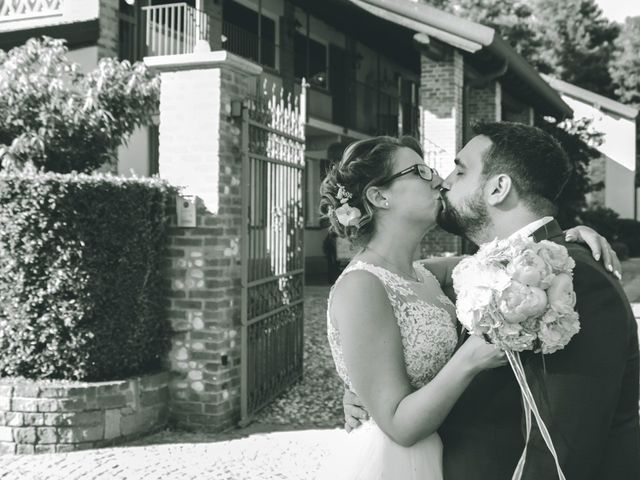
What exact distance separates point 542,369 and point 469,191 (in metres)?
0.57

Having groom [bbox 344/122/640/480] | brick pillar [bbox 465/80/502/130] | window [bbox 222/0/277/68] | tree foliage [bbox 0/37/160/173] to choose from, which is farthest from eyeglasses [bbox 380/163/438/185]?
brick pillar [bbox 465/80/502/130]

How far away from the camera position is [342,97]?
18.4 metres

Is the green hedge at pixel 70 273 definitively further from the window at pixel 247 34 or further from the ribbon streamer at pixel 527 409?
the window at pixel 247 34

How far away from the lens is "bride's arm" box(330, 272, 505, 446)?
1.91 meters

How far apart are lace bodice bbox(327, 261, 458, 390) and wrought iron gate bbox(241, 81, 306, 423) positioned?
10.5 feet

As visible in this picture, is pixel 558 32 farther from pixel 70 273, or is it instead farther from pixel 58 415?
pixel 58 415

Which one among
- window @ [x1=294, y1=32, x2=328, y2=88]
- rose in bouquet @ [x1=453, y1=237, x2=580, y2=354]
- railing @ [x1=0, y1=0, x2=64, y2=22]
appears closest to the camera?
rose in bouquet @ [x1=453, y1=237, x2=580, y2=354]

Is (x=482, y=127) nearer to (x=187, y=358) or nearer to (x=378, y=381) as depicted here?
(x=378, y=381)

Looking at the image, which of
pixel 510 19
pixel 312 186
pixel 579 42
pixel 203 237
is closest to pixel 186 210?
pixel 203 237

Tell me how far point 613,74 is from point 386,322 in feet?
118

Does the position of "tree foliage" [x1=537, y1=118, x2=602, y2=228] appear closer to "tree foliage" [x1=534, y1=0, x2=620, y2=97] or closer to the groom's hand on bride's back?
the groom's hand on bride's back

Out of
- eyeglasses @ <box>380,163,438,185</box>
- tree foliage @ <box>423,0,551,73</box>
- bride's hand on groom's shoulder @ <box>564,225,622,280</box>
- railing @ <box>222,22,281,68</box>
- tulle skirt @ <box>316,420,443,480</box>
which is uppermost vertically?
tree foliage @ <box>423,0,551,73</box>

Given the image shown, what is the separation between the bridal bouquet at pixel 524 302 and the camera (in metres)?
1.55

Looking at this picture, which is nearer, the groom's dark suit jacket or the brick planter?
the groom's dark suit jacket
